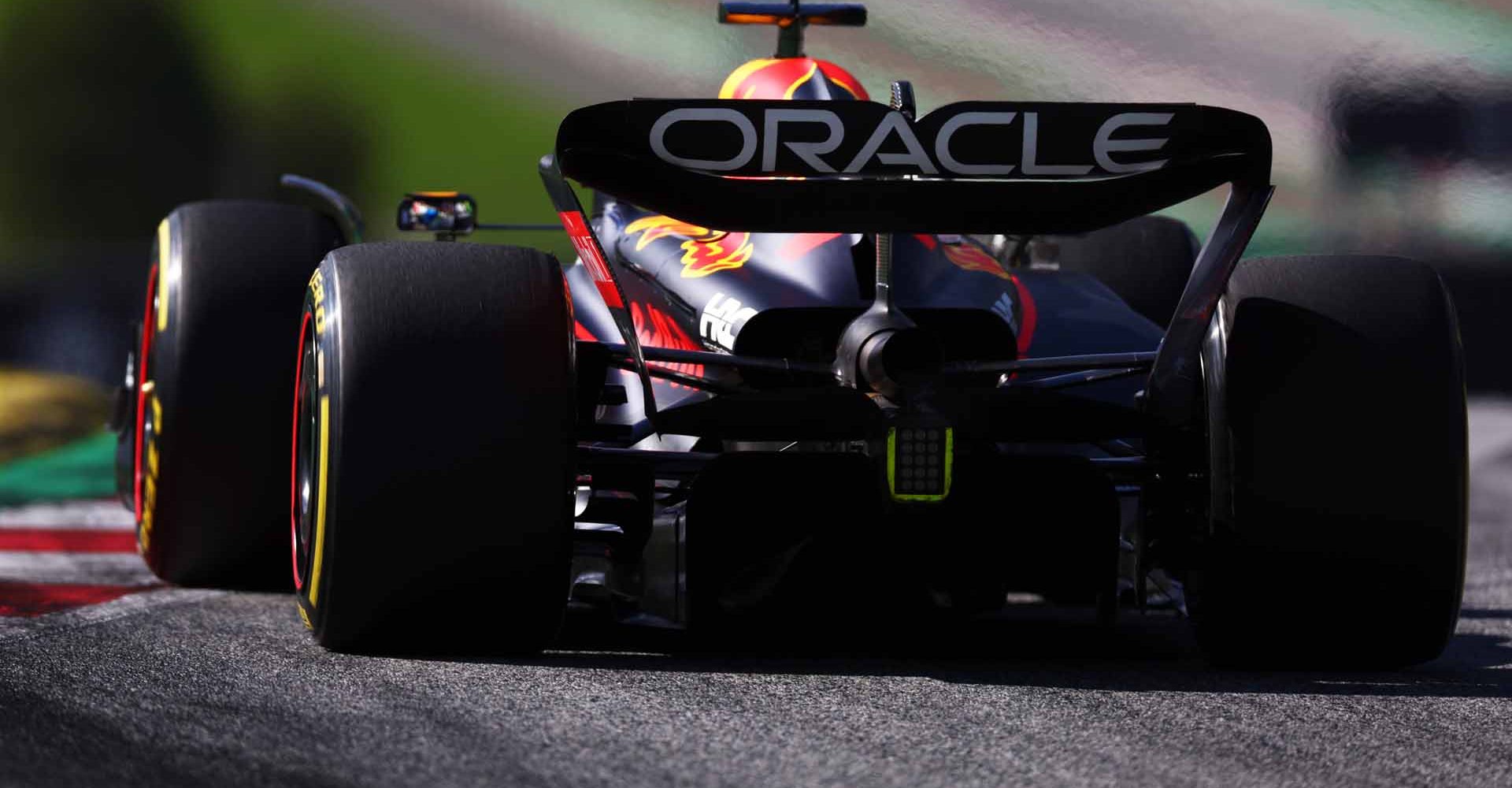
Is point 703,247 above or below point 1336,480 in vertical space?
above

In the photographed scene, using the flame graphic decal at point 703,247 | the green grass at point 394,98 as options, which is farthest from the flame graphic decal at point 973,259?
the green grass at point 394,98

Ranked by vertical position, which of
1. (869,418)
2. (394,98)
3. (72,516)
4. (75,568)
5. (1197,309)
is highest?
(394,98)

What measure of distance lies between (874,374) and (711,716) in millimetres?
1009

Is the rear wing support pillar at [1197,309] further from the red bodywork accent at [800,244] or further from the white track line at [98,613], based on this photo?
the white track line at [98,613]

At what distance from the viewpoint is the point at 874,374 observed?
4.30 metres

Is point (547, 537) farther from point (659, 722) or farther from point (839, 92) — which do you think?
point (839, 92)

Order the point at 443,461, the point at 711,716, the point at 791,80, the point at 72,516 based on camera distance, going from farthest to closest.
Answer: the point at 72,516 < the point at 791,80 < the point at 443,461 < the point at 711,716

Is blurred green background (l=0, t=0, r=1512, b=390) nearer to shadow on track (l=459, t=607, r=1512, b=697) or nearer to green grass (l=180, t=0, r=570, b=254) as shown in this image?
green grass (l=180, t=0, r=570, b=254)

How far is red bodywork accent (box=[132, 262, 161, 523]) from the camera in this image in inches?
240

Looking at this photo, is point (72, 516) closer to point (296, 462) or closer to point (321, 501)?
point (296, 462)

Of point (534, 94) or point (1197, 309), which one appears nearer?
point (1197, 309)

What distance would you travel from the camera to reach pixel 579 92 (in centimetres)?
972

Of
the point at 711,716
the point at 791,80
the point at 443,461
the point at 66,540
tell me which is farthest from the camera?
the point at 66,540

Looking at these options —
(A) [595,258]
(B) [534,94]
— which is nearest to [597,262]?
(A) [595,258]
